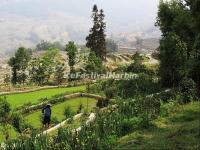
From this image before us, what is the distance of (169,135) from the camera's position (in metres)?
18.0

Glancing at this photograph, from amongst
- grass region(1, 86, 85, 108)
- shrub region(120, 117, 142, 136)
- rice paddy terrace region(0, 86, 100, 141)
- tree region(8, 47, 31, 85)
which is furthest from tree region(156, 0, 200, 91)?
tree region(8, 47, 31, 85)

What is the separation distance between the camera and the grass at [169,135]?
16.6m

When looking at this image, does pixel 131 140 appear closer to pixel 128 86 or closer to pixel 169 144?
pixel 169 144

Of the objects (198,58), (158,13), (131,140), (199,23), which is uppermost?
(158,13)

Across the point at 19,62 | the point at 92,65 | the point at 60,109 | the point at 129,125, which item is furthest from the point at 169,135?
the point at 19,62

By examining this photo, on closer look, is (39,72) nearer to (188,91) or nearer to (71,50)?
(71,50)

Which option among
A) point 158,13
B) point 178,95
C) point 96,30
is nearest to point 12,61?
point 96,30

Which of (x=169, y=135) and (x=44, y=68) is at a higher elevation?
(x=44, y=68)

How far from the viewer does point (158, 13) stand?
39.9 m

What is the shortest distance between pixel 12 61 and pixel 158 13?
3987 cm

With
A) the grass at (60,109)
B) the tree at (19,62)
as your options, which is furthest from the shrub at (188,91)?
the tree at (19,62)

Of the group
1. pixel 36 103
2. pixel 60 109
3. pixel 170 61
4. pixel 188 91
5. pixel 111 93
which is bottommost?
pixel 60 109

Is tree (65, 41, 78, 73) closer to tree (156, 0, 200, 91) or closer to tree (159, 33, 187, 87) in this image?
tree (156, 0, 200, 91)

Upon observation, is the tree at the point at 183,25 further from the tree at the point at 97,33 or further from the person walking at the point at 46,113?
the tree at the point at 97,33
